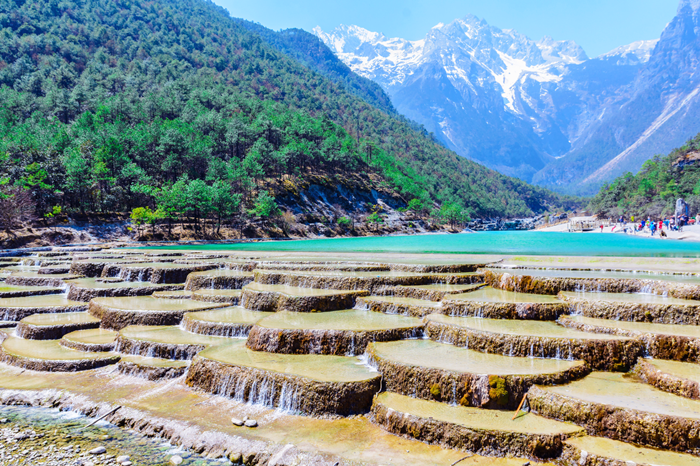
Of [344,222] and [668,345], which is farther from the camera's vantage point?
[344,222]

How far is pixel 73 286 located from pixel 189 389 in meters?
13.6

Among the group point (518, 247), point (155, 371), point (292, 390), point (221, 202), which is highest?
point (221, 202)

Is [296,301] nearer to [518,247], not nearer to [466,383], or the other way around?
[466,383]

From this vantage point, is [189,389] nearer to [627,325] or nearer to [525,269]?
[627,325]

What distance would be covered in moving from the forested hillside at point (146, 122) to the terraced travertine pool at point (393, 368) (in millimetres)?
48519

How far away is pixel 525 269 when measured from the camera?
2231 cm

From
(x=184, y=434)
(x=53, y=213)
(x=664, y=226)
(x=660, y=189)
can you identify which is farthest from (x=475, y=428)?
(x=660, y=189)

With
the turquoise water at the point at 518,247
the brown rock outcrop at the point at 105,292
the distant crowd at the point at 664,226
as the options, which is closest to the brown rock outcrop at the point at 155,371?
the brown rock outcrop at the point at 105,292

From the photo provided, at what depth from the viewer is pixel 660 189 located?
113250mm

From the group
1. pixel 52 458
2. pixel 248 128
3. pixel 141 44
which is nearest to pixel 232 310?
pixel 52 458

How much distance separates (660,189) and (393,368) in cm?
13093

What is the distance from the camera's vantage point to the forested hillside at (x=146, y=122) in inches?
2574

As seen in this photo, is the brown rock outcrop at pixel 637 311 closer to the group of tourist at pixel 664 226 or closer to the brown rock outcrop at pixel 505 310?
the brown rock outcrop at pixel 505 310

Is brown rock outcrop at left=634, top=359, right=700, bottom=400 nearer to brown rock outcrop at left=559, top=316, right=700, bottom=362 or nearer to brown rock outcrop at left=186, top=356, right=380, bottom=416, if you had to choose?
brown rock outcrop at left=559, top=316, right=700, bottom=362
